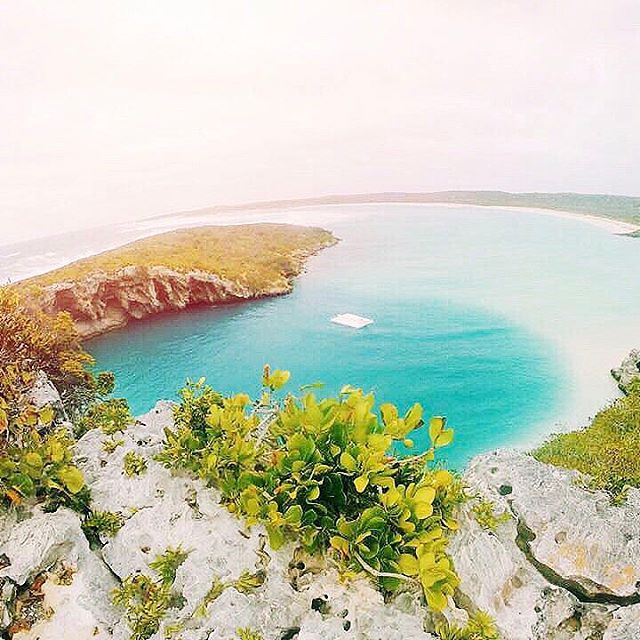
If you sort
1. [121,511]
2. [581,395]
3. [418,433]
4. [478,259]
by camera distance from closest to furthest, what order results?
[121,511]
[418,433]
[581,395]
[478,259]

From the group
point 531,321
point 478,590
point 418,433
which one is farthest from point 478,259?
point 478,590

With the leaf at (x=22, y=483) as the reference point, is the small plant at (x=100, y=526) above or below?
below

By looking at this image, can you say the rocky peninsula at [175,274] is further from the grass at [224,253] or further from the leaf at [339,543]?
the leaf at [339,543]

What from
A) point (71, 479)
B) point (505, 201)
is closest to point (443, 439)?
point (71, 479)

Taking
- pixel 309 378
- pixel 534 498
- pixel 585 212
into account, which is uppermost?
pixel 585 212

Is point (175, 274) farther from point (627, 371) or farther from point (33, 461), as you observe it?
point (627, 371)

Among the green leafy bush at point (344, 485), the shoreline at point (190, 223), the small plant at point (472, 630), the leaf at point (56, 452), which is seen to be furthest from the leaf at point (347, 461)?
the shoreline at point (190, 223)

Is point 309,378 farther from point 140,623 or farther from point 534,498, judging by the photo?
point 140,623
